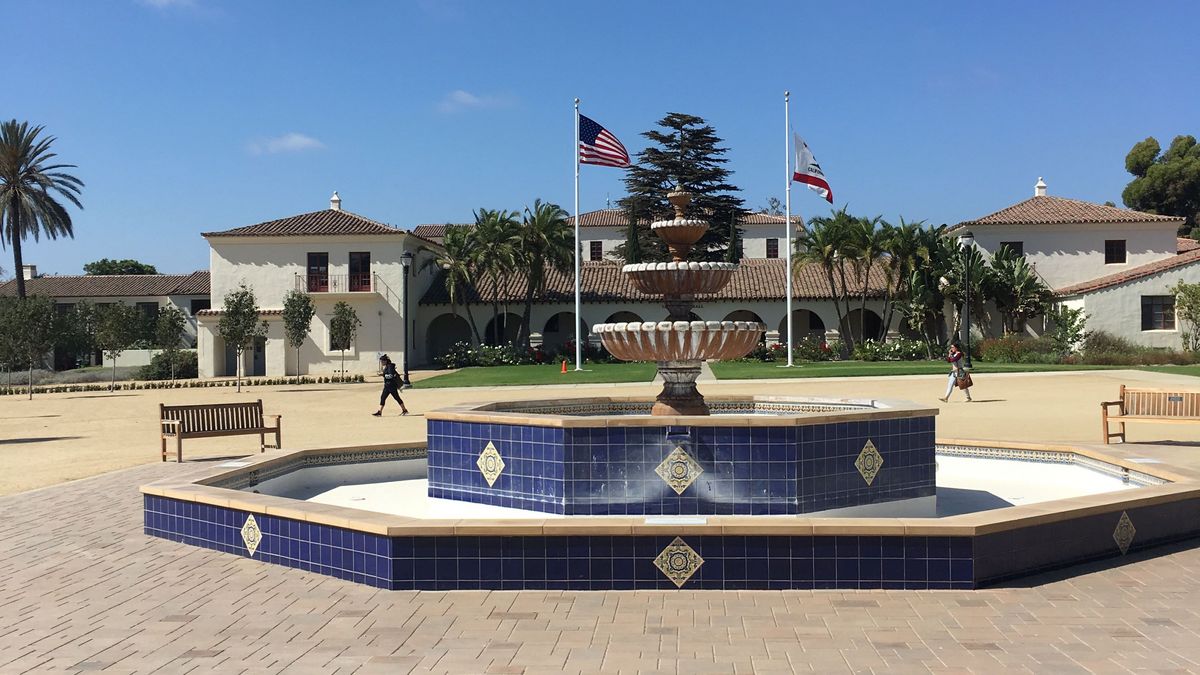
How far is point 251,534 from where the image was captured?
754cm

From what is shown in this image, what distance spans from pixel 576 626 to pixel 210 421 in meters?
10.3

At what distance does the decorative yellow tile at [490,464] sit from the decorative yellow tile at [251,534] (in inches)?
79.0

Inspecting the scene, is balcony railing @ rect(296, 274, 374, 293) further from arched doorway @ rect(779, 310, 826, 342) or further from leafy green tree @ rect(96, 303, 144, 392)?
arched doorway @ rect(779, 310, 826, 342)

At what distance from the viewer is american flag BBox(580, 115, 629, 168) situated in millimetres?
31219

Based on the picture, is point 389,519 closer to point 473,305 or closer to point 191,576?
point 191,576

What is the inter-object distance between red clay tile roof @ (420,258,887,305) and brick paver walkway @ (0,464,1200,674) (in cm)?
3935

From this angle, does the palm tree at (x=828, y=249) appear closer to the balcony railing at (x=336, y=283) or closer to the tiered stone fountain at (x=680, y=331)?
the balcony railing at (x=336, y=283)

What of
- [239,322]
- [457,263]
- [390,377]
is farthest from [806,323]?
[390,377]

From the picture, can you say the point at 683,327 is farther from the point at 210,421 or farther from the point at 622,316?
the point at 622,316

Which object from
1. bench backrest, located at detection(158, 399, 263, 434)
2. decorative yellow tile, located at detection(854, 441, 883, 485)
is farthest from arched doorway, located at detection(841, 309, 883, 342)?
decorative yellow tile, located at detection(854, 441, 883, 485)

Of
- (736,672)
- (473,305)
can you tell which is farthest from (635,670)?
(473,305)

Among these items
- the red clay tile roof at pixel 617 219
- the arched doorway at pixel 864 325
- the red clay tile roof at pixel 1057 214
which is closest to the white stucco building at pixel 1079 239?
the red clay tile roof at pixel 1057 214

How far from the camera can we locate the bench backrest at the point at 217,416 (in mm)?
13906

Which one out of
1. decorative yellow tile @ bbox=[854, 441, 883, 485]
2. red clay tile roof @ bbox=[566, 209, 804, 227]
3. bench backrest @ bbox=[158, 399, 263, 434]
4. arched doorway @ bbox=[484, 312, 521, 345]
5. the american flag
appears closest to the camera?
decorative yellow tile @ bbox=[854, 441, 883, 485]
